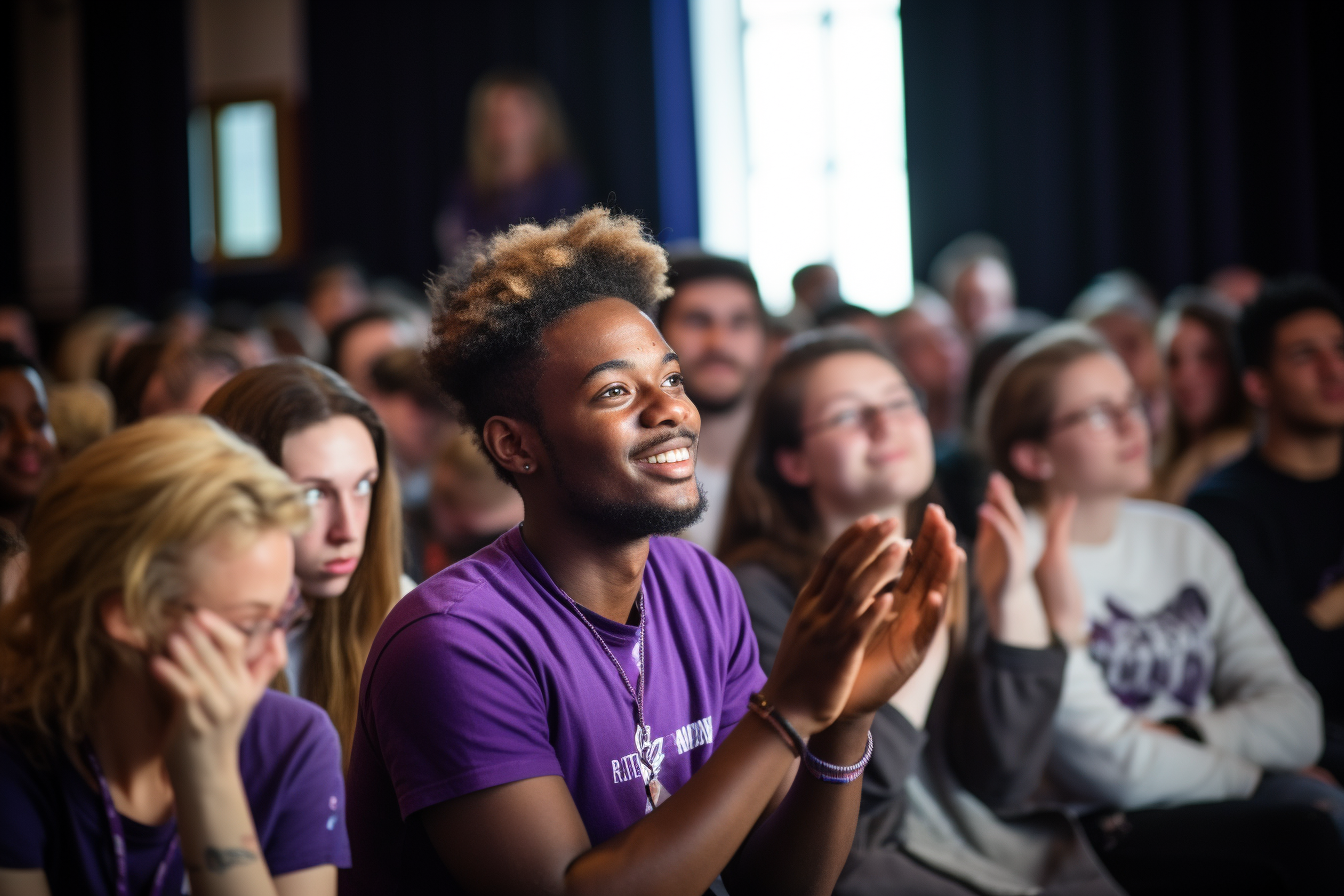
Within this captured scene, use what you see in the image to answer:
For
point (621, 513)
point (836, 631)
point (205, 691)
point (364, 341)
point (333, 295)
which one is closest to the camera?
point (205, 691)

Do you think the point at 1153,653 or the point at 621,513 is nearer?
the point at 621,513

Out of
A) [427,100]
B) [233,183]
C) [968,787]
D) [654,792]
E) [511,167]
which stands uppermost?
[427,100]

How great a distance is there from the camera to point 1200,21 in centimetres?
650

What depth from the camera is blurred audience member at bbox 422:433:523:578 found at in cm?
259

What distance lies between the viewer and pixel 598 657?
1456 mm

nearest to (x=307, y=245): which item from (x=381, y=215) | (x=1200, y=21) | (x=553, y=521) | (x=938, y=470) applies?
(x=381, y=215)

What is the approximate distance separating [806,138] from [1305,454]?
15.3 ft

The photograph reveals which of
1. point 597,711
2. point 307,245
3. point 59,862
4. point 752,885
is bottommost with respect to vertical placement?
point 752,885

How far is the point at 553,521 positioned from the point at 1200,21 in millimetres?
6268

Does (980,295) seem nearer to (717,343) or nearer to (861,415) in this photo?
(717,343)

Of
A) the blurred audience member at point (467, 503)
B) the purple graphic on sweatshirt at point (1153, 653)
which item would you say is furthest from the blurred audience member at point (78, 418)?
the purple graphic on sweatshirt at point (1153, 653)

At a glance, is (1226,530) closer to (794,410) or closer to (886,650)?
(794,410)

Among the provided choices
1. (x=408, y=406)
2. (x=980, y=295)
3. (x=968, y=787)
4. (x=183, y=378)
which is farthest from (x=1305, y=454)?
(x=980, y=295)

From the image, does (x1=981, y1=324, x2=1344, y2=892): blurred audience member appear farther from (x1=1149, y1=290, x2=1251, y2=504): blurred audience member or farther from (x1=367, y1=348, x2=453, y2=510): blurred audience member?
(x1=367, y1=348, x2=453, y2=510): blurred audience member
